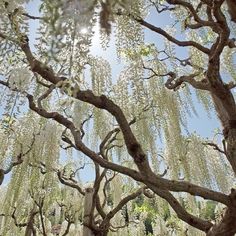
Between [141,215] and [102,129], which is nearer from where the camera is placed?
[102,129]

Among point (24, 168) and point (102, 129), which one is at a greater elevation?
point (102, 129)

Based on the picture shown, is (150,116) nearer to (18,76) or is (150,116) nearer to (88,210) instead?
(88,210)

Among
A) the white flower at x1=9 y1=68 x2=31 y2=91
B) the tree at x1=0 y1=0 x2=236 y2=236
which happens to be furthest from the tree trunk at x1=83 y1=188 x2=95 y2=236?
the white flower at x1=9 y1=68 x2=31 y2=91

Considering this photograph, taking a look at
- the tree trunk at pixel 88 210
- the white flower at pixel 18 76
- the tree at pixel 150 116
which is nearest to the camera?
the white flower at pixel 18 76

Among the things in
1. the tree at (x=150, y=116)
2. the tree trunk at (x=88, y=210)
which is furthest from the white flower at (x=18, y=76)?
the tree trunk at (x=88, y=210)

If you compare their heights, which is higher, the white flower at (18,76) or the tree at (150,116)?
the tree at (150,116)

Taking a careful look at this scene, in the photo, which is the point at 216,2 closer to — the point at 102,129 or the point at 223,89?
the point at 223,89

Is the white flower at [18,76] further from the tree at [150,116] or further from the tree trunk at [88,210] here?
the tree trunk at [88,210]

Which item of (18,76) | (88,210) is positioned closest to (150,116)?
(88,210)

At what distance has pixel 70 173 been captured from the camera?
827cm

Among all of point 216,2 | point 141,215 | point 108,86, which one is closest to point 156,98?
point 108,86

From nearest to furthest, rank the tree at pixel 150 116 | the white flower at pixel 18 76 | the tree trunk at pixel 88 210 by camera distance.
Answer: the white flower at pixel 18 76, the tree at pixel 150 116, the tree trunk at pixel 88 210

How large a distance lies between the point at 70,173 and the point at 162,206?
2179 mm

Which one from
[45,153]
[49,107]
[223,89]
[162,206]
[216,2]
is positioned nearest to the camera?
[216,2]
